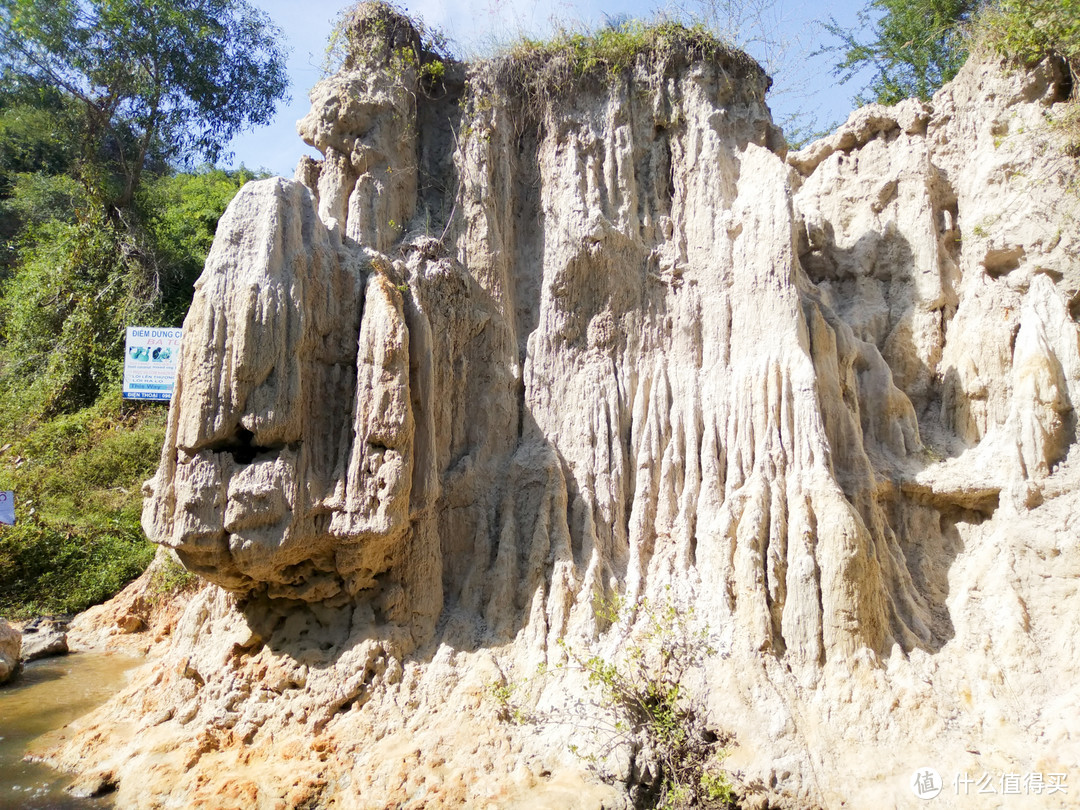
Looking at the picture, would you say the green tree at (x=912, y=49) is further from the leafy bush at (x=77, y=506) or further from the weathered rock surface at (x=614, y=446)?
the leafy bush at (x=77, y=506)

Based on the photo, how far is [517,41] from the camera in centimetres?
1039

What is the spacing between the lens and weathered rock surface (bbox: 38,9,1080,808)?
22.6 feet

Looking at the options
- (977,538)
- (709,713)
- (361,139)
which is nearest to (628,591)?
(709,713)

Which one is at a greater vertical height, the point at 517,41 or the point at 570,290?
the point at 517,41

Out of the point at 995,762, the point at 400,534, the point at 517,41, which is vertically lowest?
the point at 995,762

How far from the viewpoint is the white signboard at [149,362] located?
41.3ft

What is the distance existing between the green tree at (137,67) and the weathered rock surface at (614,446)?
1088 centimetres

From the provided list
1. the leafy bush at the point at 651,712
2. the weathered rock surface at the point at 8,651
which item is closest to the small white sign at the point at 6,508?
the weathered rock surface at the point at 8,651

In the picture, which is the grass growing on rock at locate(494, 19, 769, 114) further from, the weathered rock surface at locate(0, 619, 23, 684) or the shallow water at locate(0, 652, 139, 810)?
the weathered rock surface at locate(0, 619, 23, 684)

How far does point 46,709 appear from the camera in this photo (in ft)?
27.7

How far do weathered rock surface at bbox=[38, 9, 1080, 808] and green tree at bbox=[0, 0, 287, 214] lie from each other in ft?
35.7

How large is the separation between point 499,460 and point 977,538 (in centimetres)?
540

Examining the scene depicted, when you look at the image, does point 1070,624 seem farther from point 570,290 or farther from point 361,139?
point 361,139

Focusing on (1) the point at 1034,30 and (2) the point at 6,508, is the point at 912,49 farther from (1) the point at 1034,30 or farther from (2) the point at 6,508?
(2) the point at 6,508
